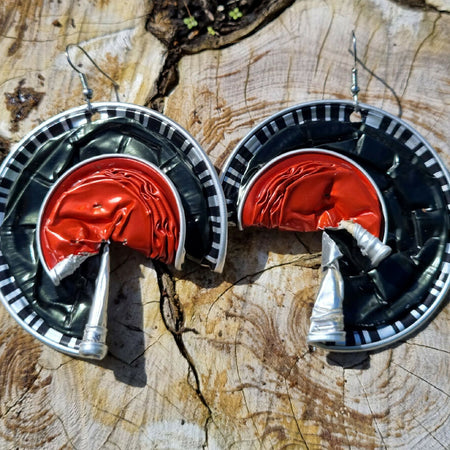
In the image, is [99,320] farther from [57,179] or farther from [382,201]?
[382,201]

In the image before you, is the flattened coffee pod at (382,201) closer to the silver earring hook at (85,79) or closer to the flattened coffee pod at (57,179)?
the flattened coffee pod at (57,179)

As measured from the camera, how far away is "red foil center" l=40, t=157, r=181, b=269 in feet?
7.58

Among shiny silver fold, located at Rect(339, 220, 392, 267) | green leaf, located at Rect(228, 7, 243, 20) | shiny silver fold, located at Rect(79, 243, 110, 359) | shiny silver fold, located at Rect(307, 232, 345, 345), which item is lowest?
shiny silver fold, located at Rect(79, 243, 110, 359)

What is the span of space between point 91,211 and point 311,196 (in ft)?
3.01

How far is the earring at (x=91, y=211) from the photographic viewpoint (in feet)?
7.59

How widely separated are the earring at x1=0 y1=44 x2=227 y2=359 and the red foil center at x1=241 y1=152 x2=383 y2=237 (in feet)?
0.59

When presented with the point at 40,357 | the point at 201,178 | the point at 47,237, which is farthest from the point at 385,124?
the point at 40,357

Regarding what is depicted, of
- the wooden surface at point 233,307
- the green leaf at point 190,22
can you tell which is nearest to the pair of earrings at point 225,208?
the wooden surface at point 233,307

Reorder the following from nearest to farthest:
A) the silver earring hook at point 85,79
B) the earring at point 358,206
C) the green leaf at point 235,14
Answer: the earring at point 358,206 < the silver earring hook at point 85,79 < the green leaf at point 235,14

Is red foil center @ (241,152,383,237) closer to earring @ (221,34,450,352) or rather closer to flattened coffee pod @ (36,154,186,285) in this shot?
earring @ (221,34,450,352)

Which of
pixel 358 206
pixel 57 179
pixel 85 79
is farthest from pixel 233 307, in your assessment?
pixel 85 79

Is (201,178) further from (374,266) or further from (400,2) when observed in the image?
(400,2)

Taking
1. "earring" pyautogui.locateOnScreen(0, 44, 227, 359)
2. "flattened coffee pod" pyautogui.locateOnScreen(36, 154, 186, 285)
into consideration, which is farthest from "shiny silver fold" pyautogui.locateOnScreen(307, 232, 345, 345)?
"flattened coffee pod" pyautogui.locateOnScreen(36, 154, 186, 285)

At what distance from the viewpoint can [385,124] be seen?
2.47 meters
